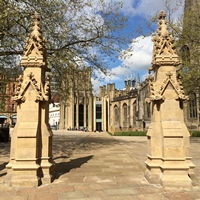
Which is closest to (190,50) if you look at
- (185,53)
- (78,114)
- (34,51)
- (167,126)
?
(185,53)

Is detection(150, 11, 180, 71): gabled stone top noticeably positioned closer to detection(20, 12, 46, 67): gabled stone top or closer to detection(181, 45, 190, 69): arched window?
detection(20, 12, 46, 67): gabled stone top

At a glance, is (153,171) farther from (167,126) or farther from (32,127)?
(32,127)

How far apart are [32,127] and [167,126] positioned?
3.89m

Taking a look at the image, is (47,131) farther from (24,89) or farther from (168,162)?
(168,162)

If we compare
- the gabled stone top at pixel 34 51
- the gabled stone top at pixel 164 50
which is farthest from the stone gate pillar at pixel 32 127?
the gabled stone top at pixel 164 50

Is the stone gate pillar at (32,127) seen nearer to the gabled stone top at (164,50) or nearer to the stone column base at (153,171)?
the stone column base at (153,171)

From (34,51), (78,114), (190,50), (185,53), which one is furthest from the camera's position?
(78,114)

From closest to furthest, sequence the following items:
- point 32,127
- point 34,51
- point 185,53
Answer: point 32,127 < point 34,51 < point 185,53

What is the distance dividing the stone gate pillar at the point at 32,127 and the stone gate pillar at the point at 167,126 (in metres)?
3.14

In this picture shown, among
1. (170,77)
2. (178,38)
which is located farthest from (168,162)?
(178,38)

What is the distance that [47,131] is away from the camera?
6.31m

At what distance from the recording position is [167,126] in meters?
6.02


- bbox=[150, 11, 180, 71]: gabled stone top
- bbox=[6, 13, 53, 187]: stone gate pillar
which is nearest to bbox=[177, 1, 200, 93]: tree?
bbox=[150, 11, 180, 71]: gabled stone top

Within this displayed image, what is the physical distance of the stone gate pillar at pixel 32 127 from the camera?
19.0ft
